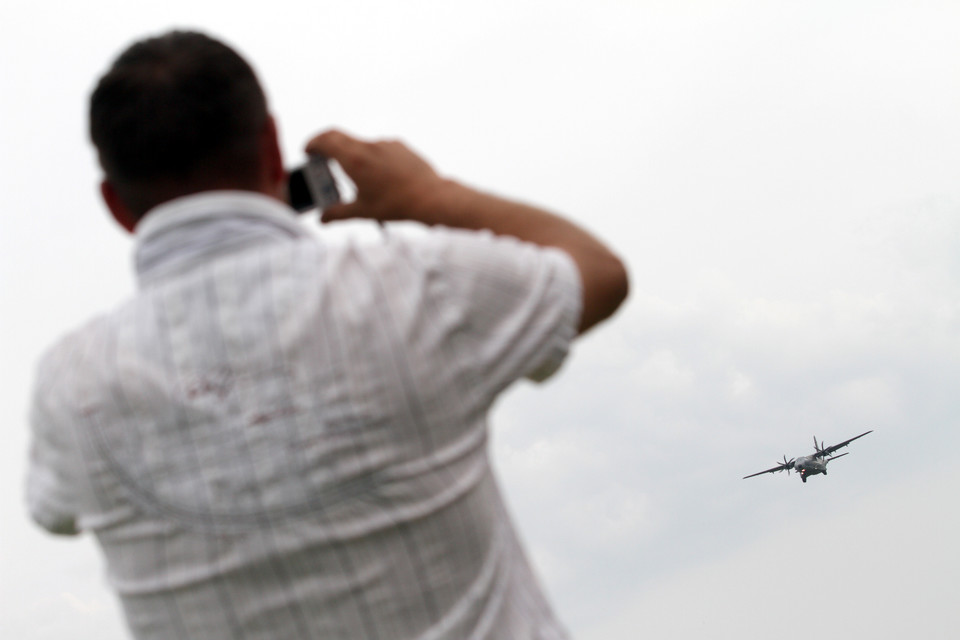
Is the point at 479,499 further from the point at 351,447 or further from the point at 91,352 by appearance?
the point at 91,352

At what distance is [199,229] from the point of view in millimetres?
2203

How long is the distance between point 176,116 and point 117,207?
1.26 feet

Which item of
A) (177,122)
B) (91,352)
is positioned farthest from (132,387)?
(177,122)

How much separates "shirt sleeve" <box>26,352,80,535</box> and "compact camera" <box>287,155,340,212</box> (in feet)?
2.79

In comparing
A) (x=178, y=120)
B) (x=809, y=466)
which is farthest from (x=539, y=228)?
(x=809, y=466)

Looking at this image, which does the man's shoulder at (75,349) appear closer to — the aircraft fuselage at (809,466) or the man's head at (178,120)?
the man's head at (178,120)

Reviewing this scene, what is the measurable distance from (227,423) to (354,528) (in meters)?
0.37

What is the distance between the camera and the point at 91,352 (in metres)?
2.24

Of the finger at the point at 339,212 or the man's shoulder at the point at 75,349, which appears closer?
the man's shoulder at the point at 75,349

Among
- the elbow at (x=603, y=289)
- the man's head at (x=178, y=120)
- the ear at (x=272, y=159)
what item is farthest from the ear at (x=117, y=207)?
the elbow at (x=603, y=289)

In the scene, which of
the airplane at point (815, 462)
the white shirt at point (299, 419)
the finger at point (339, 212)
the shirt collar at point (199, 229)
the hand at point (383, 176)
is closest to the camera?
the white shirt at point (299, 419)

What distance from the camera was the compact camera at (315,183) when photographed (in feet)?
8.86

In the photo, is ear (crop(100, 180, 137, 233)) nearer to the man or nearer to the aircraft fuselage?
the man

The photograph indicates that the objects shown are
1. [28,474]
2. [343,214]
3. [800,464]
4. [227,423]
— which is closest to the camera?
[227,423]
